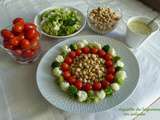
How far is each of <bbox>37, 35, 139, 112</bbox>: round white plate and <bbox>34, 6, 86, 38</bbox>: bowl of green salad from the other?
0.13ft

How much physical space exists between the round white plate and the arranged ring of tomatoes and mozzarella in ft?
0.05

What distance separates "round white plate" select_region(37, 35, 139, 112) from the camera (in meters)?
0.62

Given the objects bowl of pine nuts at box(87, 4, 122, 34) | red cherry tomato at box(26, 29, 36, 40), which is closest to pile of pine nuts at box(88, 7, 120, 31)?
bowl of pine nuts at box(87, 4, 122, 34)

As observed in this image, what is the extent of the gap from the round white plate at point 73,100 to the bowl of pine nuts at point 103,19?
0.15ft

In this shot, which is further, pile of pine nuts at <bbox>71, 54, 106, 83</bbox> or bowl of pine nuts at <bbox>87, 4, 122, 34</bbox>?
bowl of pine nuts at <bbox>87, 4, 122, 34</bbox>

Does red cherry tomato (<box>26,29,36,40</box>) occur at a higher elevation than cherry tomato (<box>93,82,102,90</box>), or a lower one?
higher

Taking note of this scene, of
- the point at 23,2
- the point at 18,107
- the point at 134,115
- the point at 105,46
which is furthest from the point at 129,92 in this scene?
the point at 23,2

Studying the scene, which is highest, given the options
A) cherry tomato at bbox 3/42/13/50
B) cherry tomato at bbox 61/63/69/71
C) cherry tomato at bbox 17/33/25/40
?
cherry tomato at bbox 17/33/25/40

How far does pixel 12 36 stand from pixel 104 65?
0.28 m

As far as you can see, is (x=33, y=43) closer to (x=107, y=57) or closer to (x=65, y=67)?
(x=65, y=67)

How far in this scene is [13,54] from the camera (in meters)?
0.70

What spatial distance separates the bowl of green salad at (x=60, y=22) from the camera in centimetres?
78

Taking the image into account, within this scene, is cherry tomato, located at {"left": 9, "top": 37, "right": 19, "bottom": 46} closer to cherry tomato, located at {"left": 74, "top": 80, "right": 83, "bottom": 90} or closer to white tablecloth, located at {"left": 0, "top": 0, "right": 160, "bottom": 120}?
white tablecloth, located at {"left": 0, "top": 0, "right": 160, "bottom": 120}

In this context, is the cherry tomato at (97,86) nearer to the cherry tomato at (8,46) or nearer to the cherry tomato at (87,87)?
the cherry tomato at (87,87)
